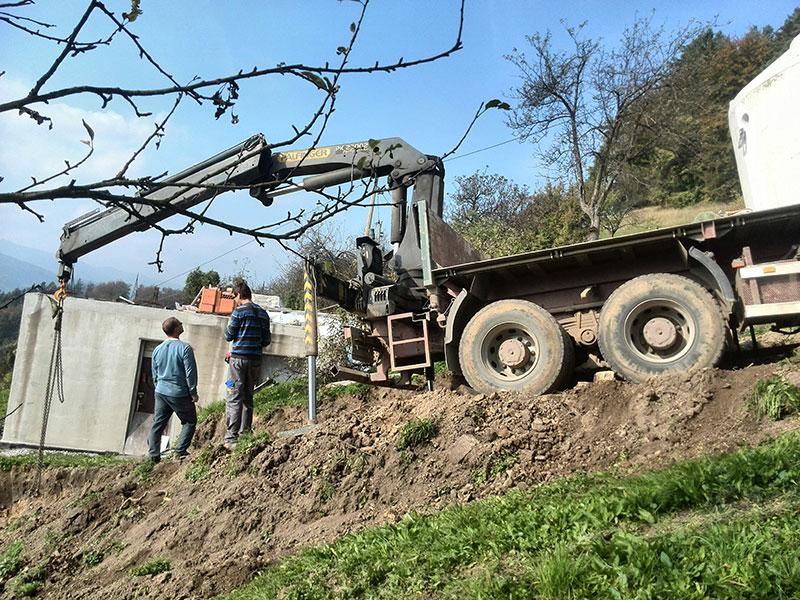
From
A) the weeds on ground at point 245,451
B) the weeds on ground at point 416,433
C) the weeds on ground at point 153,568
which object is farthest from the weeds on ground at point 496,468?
the weeds on ground at point 153,568

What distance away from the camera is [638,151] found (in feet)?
77.9

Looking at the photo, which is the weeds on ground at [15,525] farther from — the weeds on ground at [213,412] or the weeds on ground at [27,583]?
the weeds on ground at [213,412]

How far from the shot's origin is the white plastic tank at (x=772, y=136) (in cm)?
756

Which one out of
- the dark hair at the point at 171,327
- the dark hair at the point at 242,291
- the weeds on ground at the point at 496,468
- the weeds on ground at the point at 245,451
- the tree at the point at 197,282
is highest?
the tree at the point at 197,282

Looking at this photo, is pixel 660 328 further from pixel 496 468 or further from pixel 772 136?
pixel 772 136

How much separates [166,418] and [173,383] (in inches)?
19.3

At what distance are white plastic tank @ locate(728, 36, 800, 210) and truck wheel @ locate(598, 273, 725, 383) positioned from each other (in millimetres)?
1864

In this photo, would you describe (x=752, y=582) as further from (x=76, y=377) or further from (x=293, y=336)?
(x=76, y=377)

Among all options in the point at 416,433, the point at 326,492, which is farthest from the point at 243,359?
the point at 416,433

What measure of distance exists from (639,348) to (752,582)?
164 inches

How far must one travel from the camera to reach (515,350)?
287 inches

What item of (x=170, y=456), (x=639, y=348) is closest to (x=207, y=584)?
(x=170, y=456)

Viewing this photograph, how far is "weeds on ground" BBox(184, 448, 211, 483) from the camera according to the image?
722cm

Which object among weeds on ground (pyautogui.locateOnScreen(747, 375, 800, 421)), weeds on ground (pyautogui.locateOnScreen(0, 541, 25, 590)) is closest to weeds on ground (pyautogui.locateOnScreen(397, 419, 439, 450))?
weeds on ground (pyautogui.locateOnScreen(747, 375, 800, 421))
